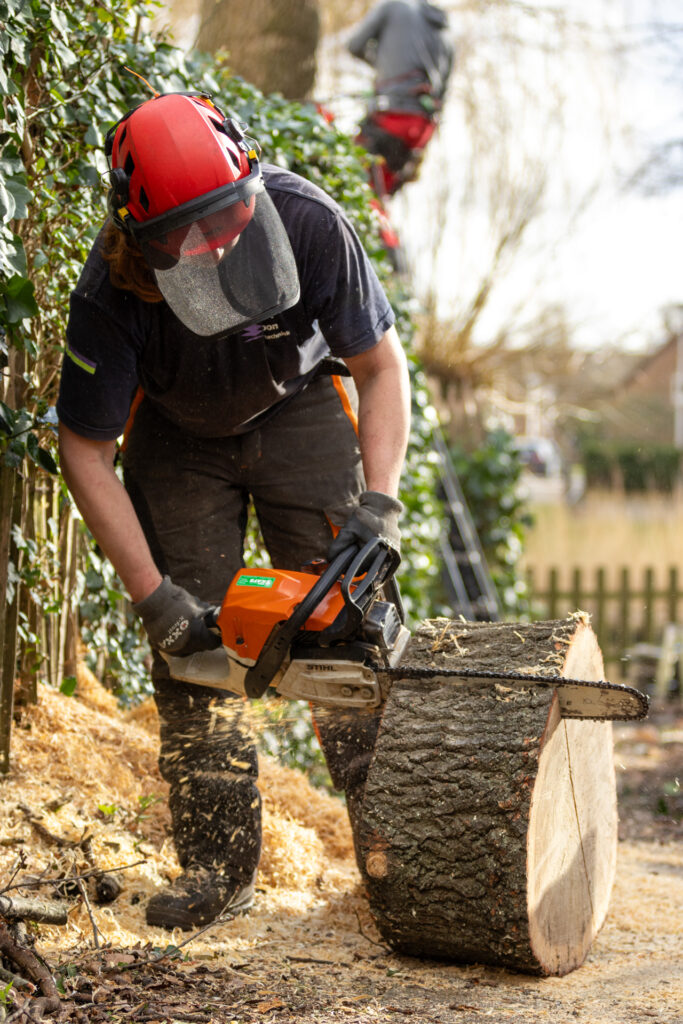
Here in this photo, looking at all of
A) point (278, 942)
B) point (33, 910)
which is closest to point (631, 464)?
point (278, 942)

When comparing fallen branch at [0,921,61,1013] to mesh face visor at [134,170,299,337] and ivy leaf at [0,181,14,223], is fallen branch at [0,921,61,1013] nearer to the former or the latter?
mesh face visor at [134,170,299,337]

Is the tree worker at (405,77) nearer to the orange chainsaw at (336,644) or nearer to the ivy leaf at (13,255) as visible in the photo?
the ivy leaf at (13,255)

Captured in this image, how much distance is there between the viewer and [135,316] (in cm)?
250

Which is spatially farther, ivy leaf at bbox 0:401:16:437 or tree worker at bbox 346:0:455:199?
tree worker at bbox 346:0:455:199

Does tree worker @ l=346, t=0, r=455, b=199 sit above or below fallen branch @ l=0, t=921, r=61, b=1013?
above

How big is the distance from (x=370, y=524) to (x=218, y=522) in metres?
0.62

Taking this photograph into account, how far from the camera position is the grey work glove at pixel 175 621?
240 centimetres

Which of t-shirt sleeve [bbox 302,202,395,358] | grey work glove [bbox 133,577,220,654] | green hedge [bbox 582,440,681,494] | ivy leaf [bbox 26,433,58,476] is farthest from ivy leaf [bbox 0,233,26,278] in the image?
green hedge [bbox 582,440,681,494]

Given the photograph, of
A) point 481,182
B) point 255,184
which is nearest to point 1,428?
point 255,184

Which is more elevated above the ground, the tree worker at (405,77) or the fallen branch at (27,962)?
the tree worker at (405,77)

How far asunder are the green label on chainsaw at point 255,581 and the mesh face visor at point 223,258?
59 cm

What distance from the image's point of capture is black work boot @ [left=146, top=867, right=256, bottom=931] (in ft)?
8.35

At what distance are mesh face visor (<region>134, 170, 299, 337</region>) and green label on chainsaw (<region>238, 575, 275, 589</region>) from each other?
0.59 m

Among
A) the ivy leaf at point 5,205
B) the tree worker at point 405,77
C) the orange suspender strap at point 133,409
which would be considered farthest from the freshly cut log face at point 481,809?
the tree worker at point 405,77
